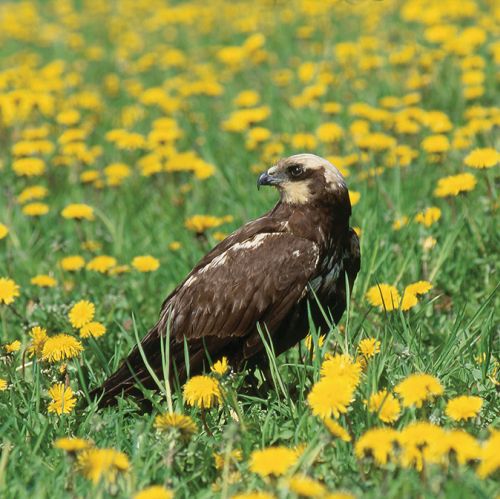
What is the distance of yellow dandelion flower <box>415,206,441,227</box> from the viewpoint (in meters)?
5.19

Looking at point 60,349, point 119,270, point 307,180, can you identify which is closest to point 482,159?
point 307,180

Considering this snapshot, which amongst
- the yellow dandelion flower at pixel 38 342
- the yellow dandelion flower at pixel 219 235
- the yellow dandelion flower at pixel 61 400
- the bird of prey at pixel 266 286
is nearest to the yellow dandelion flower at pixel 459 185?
Result: the bird of prey at pixel 266 286

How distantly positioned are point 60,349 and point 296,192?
3.96 ft

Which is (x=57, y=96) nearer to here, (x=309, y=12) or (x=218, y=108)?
(x=218, y=108)

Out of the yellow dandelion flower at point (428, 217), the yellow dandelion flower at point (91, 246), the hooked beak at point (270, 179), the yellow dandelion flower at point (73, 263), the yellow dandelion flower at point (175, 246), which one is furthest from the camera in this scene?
the yellow dandelion flower at point (91, 246)

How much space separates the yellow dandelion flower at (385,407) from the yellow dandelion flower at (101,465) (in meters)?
0.82

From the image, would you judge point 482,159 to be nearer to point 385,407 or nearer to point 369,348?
point 369,348

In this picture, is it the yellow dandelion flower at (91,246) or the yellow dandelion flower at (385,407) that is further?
the yellow dandelion flower at (91,246)

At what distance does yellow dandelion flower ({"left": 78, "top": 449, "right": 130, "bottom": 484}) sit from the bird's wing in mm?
1175

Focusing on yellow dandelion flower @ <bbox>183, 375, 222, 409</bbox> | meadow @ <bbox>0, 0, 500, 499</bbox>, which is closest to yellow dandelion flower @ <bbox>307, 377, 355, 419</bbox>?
meadow @ <bbox>0, 0, 500, 499</bbox>

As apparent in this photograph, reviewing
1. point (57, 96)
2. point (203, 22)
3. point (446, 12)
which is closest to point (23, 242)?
point (57, 96)

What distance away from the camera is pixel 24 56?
1062 cm

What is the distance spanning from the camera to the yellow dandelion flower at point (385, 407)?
3219 mm

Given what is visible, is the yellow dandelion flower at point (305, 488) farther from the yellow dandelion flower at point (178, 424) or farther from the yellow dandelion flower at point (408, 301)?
the yellow dandelion flower at point (408, 301)
